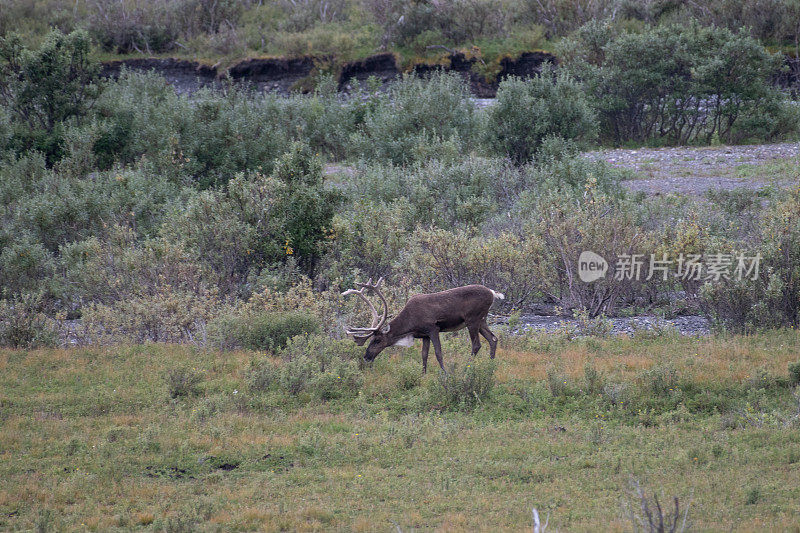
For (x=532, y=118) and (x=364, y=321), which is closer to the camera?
(x=364, y=321)

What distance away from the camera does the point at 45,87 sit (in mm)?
37312

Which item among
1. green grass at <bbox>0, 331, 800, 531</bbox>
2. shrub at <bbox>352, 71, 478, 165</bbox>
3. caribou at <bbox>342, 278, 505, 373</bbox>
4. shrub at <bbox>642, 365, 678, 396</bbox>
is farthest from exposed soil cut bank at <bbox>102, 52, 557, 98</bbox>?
shrub at <bbox>642, 365, 678, 396</bbox>

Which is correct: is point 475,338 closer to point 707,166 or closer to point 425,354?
point 425,354

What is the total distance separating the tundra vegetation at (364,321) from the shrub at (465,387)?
36 mm

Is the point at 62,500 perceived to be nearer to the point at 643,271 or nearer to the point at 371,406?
the point at 371,406

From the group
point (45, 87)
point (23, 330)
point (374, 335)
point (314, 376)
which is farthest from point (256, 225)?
point (45, 87)

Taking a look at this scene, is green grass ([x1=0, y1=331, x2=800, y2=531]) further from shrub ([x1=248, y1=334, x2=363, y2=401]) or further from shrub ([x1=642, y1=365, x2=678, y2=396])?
shrub ([x1=248, y1=334, x2=363, y2=401])

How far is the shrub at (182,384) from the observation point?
42.1 ft

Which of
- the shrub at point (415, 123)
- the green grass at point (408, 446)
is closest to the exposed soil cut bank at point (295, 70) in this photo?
the shrub at point (415, 123)

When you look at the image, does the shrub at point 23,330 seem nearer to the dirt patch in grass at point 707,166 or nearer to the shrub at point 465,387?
the shrub at point 465,387

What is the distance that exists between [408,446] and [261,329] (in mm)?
6195

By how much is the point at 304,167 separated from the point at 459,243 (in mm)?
6206

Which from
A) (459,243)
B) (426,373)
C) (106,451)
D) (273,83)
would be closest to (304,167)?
(459,243)

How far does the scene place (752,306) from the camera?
15.8m
